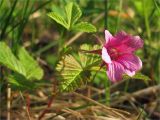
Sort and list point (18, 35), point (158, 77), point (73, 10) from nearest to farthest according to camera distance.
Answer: point (73, 10)
point (18, 35)
point (158, 77)

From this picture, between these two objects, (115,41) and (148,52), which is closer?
(115,41)

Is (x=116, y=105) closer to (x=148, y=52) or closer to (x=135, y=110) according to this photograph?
(x=135, y=110)

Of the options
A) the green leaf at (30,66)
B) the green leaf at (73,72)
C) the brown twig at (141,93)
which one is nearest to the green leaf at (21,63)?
the green leaf at (30,66)

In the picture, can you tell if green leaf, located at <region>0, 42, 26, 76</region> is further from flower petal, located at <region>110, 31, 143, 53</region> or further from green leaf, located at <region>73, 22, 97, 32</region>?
flower petal, located at <region>110, 31, 143, 53</region>

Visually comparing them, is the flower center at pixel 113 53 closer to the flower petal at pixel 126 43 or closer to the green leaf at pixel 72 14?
the flower petal at pixel 126 43

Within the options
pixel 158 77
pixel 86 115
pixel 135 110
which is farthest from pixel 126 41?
pixel 158 77

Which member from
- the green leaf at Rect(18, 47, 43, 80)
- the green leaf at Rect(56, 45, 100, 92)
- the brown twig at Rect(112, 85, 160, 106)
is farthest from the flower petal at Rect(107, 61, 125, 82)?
the brown twig at Rect(112, 85, 160, 106)
